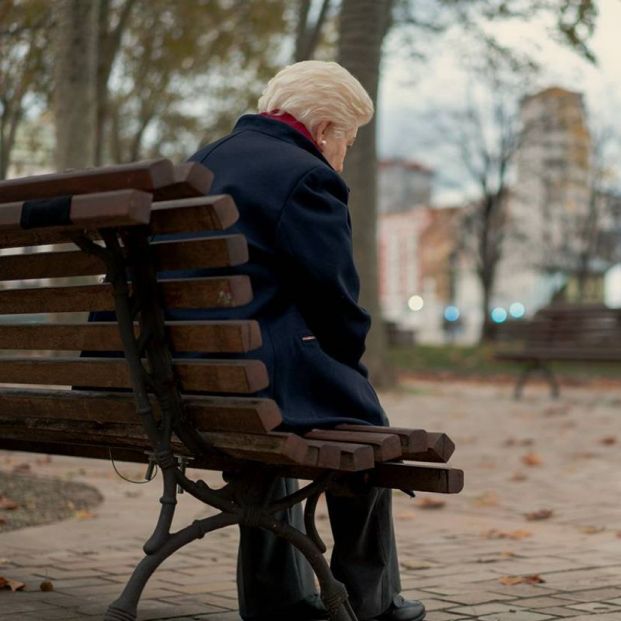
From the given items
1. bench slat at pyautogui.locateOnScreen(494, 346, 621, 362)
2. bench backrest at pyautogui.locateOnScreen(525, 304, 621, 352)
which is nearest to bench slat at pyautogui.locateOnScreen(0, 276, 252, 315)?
bench slat at pyautogui.locateOnScreen(494, 346, 621, 362)

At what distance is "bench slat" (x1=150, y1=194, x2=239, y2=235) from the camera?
2.99m

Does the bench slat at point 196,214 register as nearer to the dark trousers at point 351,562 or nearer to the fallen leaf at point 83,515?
the dark trousers at point 351,562

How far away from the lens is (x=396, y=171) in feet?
199

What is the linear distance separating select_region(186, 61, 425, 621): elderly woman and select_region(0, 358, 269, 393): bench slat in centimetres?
20

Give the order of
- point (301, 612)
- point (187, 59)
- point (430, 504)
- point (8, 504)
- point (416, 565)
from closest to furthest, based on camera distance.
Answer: point (301, 612)
point (416, 565)
point (8, 504)
point (430, 504)
point (187, 59)

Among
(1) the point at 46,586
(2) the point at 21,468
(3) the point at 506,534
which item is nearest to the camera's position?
(1) the point at 46,586

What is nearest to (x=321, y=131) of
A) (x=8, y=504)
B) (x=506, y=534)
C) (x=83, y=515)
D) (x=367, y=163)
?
(x=506, y=534)

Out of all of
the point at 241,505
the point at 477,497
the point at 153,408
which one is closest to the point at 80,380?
the point at 153,408

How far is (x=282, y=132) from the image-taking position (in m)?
3.69

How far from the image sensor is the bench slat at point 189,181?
9.51 ft

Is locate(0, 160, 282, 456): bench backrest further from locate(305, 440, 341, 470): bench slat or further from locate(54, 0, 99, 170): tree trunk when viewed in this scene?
locate(54, 0, 99, 170): tree trunk

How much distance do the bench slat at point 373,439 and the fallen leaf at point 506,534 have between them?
8.45 ft

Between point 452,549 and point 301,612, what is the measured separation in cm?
Answer: 160

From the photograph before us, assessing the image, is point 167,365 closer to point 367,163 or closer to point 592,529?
point 592,529
